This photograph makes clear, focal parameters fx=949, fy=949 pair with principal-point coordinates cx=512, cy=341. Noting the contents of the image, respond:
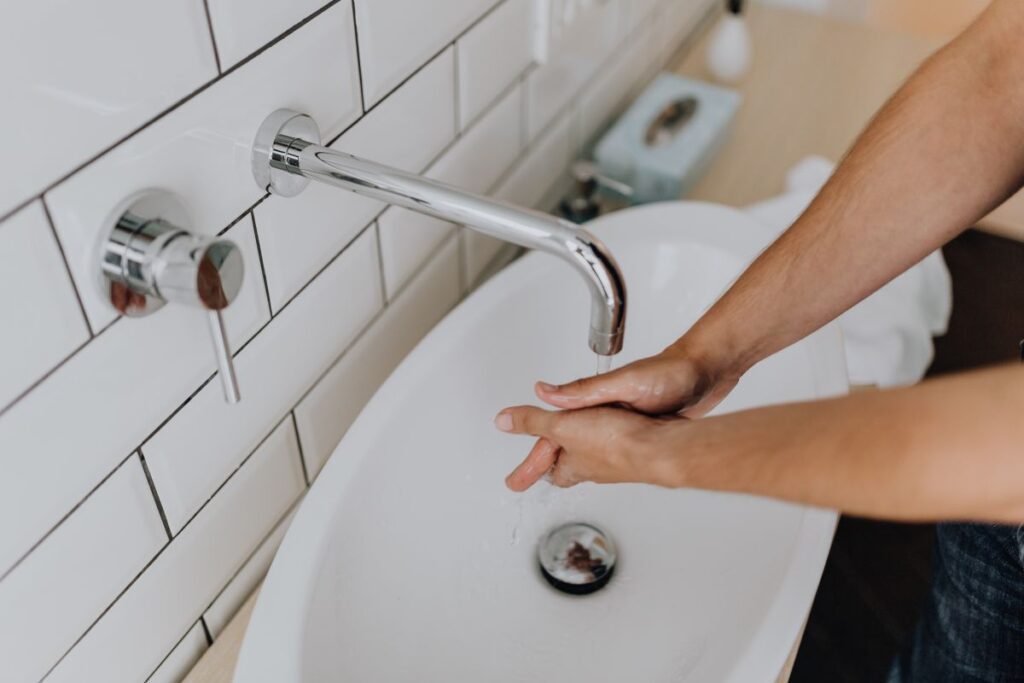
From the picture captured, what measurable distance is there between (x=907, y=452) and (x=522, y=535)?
44 centimetres

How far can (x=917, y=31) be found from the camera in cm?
197

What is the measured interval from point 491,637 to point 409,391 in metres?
0.20

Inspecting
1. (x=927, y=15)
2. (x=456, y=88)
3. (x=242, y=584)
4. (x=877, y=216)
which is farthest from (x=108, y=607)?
(x=927, y=15)

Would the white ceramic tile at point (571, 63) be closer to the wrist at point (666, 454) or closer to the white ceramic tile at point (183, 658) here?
the wrist at point (666, 454)

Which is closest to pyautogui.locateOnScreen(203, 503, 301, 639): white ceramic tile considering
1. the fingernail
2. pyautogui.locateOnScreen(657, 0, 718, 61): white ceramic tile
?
the fingernail

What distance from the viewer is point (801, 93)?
1.39 m

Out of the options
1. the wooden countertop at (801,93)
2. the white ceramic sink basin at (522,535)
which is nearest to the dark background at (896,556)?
the wooden countertop at (801,93)

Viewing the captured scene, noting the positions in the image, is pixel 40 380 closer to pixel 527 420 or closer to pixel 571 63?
pixel 527 420

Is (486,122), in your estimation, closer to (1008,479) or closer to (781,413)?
(781,413)

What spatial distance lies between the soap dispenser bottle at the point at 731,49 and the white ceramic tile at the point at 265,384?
80 centimetres

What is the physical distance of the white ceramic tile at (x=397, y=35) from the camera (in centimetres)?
68

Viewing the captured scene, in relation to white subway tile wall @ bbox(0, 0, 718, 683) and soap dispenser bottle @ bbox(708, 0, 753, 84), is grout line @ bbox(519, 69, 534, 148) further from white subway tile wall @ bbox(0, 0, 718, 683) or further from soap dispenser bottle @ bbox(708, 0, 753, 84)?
soap dispenser bottle @ bbox(708, 0, 753, 84)

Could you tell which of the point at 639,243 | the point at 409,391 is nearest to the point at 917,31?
the point at 639,243

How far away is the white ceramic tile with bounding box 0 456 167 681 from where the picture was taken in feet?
1.74
